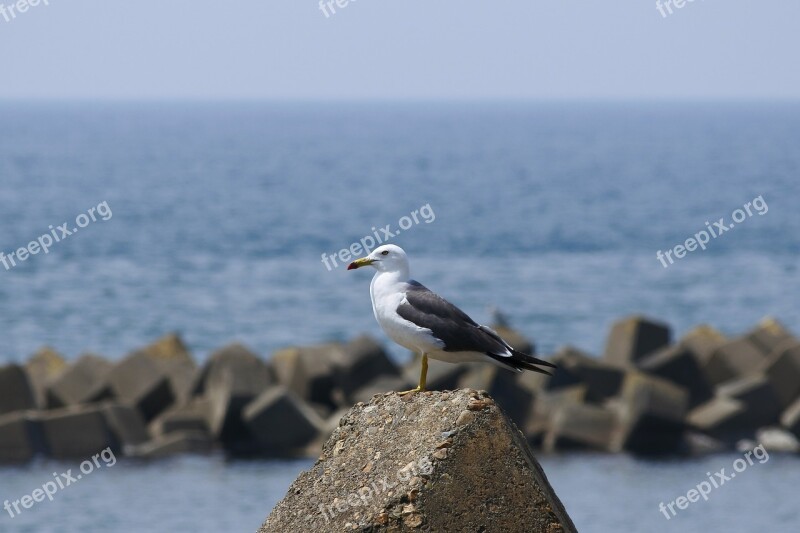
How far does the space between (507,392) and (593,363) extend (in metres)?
2.62

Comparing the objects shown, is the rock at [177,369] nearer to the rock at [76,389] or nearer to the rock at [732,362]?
the rock at [76,389]

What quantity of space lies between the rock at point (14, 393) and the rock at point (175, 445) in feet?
8.25

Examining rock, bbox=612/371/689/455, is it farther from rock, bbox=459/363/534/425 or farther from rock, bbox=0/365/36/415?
rock, bbox=0/365/36/415

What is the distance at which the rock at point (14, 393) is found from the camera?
25547mm

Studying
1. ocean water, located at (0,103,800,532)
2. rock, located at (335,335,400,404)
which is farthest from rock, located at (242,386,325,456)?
rock, located at (335,335,400,404)

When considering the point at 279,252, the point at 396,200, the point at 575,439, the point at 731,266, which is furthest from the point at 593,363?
the point at 396,200

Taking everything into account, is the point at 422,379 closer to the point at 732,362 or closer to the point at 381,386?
the point at 381,386

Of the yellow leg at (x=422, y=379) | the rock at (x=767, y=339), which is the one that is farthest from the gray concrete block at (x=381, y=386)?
the yellow leg at (x=422, y=379)

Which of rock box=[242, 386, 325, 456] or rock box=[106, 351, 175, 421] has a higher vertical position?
rock box=[106, 351, 175, 421]

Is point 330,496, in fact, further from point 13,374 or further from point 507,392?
point 13,374

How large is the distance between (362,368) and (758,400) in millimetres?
6966

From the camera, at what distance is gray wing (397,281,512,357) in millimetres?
7082

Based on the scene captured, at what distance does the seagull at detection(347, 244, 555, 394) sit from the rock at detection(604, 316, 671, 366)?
2046 centimetres

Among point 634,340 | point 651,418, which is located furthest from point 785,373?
point 651,418
